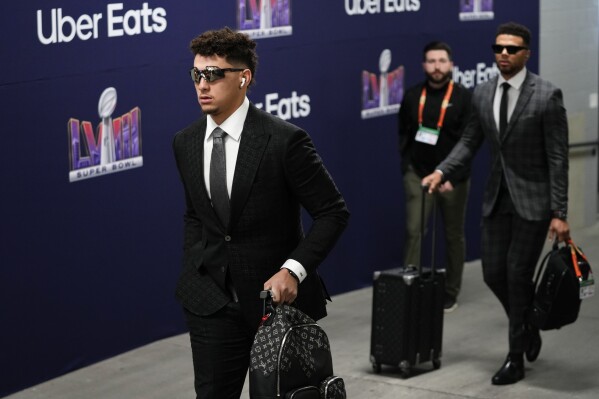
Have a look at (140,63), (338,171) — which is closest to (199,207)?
(140,63)

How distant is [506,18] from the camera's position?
1155 centimetres

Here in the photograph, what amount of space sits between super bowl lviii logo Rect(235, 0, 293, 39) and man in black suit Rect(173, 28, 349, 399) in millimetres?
3890

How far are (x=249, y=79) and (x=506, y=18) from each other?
7048mm

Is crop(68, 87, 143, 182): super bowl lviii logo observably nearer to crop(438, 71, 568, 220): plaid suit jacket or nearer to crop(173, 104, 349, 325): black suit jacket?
crop(438, 71, 568, 220): plaid suit jacket

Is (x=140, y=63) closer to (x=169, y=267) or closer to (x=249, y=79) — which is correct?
(x=169, y=267)

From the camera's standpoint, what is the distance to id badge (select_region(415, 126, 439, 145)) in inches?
371

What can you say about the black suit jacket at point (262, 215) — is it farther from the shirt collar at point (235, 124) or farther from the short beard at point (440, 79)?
the short beard at point (440, 79)

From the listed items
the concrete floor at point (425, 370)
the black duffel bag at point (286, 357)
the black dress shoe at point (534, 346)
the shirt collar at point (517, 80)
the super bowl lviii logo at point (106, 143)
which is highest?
the shirt collar at point (517, 80)

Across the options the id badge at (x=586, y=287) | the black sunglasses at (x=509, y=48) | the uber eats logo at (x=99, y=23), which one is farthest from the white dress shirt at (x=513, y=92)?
the uber eats logo at (x=99, y=23)

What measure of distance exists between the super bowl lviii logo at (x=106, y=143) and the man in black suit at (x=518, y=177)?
6.33 ft

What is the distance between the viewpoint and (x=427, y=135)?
945 centimetres

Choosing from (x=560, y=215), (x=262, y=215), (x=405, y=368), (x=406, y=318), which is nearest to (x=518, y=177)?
(x=560, y=215)

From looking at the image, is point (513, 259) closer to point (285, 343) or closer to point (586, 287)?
point (586, 287)

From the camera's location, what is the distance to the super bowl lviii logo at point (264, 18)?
8.75 meters
